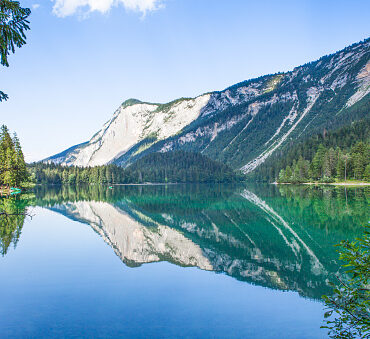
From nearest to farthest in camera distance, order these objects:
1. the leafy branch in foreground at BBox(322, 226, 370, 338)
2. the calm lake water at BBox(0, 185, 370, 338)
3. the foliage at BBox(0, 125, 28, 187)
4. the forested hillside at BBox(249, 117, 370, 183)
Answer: the leafy branch in foreground at BBox(322, 226, 370, 338)
the calm lake water at BBox(0, 185, 370, 338)
the foliage at BBox(0, 125, 28, 187)
the forested hillside at BBox(249, 117, 370, 183)

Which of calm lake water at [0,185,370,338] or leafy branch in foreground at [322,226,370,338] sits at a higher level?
Answer: leafy branch in foreground at [322,226,370,338]

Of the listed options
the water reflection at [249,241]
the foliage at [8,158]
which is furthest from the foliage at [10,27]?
the foliage at [8,158]

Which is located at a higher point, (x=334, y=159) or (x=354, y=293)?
(x=334, y=159)

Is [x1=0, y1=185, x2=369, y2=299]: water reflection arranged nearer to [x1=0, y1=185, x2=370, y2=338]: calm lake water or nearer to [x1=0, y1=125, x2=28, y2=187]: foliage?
[x1=0, y1=185, x2=370, y2=338]: calm lake water

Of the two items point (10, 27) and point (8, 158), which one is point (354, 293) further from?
point (8, 158)

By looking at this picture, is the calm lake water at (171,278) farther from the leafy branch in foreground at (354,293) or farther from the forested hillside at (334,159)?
the forested hillside at (334,159)

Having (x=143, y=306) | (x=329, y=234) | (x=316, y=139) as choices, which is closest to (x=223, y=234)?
(x=329, y=234)

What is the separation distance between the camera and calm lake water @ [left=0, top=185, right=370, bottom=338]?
38.9 feet

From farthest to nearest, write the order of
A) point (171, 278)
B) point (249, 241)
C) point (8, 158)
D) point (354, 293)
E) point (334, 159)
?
point (334, 159) < point (8, 158) < point (249, 241) < point (171, 278) < point (354, 293)

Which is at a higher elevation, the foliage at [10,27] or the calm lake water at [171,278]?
the foliage at [10,27]

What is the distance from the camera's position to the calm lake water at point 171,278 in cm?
1187

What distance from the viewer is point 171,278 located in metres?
17.7

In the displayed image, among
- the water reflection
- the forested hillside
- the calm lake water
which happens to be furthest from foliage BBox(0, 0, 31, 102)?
the forested hillside

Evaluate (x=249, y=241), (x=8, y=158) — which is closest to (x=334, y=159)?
(x=249, y=241)
